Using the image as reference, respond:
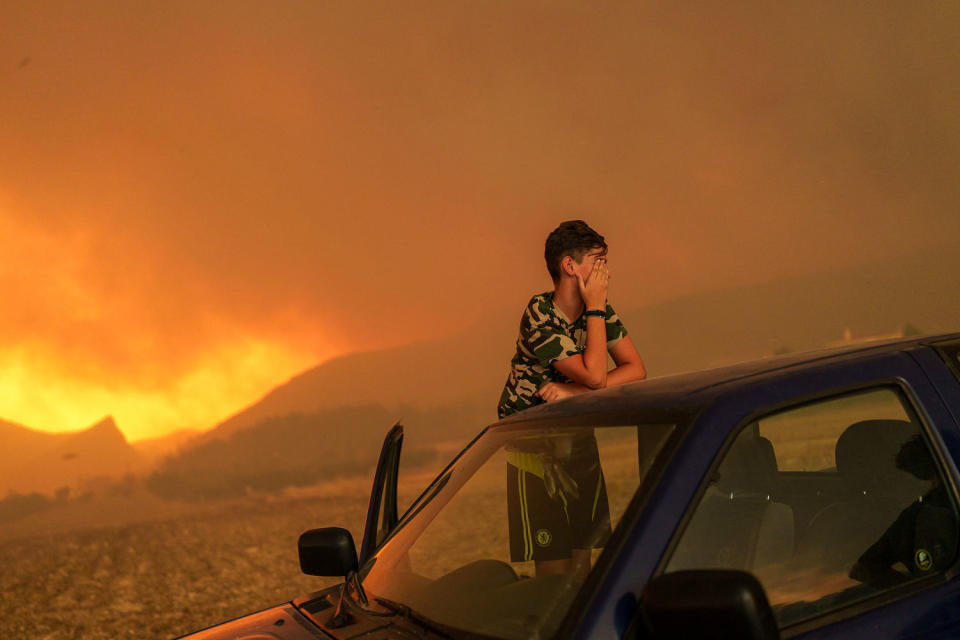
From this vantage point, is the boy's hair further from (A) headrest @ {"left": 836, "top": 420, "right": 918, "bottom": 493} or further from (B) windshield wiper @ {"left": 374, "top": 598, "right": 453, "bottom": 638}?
(B) windshield wiper @ {"left": 374, "top": 598, "right": 453, "bottom": 638}

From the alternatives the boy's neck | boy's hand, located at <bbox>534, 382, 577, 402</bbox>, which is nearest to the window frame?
boy's hand, located at <bbox>534, 382, 577, 402</bbox>

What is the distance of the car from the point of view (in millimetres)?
1647

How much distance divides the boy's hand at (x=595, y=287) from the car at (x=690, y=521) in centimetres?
101

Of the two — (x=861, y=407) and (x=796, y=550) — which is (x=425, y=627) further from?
(x=861, y=407)

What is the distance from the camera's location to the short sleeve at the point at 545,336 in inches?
131

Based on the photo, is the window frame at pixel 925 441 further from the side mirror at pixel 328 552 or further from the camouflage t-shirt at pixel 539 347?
the camouflage t-shirt at pixel 539 347

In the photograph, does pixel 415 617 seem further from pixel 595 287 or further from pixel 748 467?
pixel 595 287

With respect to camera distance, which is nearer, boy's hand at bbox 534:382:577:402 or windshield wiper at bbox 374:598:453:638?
windshield wiper at bbox 374:598:453:638

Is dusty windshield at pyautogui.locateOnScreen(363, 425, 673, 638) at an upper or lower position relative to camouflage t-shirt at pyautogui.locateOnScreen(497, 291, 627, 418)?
lower

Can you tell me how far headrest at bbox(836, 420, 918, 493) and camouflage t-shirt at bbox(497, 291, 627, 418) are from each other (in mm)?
1200

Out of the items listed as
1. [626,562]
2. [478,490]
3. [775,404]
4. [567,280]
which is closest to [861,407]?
[775,404]

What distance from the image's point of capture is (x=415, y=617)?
1973mm

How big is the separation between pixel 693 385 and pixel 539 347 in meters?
1.33

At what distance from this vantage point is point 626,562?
161 cm
